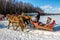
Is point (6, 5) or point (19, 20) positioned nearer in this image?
point (19, 20)

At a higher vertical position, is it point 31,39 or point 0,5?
point 31,39

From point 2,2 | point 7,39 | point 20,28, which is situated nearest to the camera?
point 7,39

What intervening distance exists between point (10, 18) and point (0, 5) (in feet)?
74.3

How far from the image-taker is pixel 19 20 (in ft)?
31.2

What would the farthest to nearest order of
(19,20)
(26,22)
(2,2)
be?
(2,2)
(26,22)
(19,20)

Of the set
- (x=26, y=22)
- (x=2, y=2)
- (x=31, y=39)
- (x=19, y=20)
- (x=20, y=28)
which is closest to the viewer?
(x=31, y=39)

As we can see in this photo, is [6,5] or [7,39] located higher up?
[7,39]

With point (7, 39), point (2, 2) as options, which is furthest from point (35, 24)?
point (2, 2)

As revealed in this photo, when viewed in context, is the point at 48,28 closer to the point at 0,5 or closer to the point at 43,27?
the point at 43,27

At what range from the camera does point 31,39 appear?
6.46 metres

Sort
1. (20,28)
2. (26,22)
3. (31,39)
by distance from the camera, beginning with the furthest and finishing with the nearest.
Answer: (26,22)
(20,28)
(31,39)

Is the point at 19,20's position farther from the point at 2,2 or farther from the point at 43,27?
the point at 2,2

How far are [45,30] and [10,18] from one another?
6.93 feet

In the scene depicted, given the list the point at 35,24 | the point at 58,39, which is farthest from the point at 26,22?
the point at 58,39
